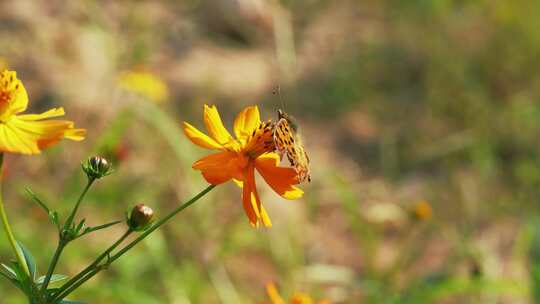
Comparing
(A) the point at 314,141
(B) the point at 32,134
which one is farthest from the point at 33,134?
(A) the point at 314,141

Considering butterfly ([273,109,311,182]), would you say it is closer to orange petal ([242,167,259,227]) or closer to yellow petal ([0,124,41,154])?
orange petal ([242,167,259,227])

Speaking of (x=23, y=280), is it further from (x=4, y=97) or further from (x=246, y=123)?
(x=246, y=123)

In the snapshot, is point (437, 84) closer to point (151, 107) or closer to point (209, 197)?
point (209, 197)

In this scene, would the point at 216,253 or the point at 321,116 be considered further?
the point at 321,116

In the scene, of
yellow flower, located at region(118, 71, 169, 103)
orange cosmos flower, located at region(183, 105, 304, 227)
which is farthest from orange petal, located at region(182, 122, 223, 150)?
yellow flower, located at region(118, 71, 169, 103)

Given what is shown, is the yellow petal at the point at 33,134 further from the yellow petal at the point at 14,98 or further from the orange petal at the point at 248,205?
the orange petal at the point at 248,205

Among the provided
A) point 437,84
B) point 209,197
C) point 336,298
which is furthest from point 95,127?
point 437,84
